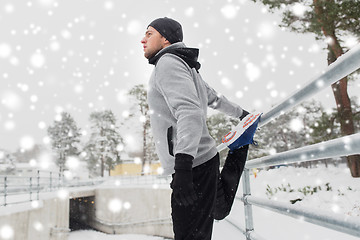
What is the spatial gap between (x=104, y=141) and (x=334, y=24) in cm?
2925

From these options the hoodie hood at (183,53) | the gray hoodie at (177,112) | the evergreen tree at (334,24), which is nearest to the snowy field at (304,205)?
the gray hoodie at (177,112)

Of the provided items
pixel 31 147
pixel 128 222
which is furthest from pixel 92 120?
pixel 31 147

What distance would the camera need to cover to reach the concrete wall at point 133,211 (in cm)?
1321

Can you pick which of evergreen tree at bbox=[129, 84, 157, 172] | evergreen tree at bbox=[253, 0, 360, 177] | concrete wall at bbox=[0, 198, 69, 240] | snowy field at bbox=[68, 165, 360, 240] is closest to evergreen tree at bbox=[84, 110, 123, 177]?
evergreen tree at bbox=[129, 84, 157, 172]

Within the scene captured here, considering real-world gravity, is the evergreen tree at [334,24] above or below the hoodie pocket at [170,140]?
above

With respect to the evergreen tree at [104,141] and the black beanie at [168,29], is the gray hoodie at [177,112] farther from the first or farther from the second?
the evergreen tree at [104,141]

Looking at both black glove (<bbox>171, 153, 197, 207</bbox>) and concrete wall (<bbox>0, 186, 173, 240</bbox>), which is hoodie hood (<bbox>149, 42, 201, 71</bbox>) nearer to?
black glove (<bbox>171, 153, 197, 207</bbox>)

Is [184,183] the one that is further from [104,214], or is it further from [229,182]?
[104,214]

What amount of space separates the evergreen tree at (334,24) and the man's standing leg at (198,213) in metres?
9.36

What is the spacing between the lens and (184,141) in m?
1.55

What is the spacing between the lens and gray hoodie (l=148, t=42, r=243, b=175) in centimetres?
159

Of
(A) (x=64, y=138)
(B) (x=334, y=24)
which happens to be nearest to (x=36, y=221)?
(B) (x=334, y=24)

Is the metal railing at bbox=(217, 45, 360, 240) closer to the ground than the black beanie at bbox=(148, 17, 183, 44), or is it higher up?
closer to the ground

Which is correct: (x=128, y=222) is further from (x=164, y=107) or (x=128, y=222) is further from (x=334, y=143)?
(x=334, y=143)
